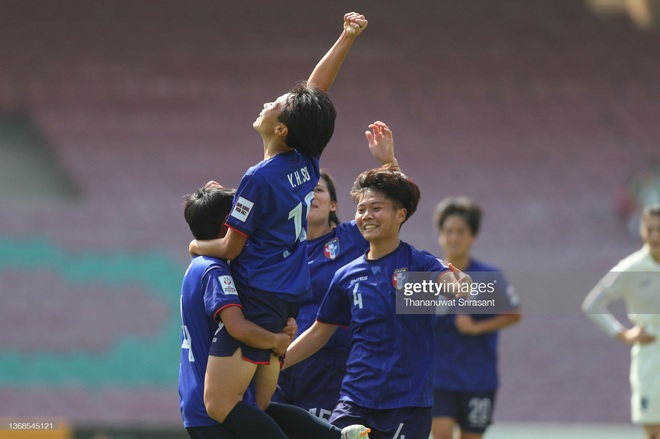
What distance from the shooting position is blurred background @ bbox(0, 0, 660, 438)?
10.8 metres

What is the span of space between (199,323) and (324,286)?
1154mm

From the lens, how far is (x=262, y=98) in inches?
457

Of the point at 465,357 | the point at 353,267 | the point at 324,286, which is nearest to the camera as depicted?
the point at 353,267

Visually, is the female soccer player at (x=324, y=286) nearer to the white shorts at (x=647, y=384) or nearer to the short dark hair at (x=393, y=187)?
the short dark hair at (x=393, y=187)

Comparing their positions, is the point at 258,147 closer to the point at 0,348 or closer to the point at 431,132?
the point at 431,132

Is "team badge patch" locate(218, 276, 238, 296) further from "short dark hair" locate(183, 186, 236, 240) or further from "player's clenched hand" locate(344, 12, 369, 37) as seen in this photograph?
"player's clenched hand" locate(344, 12, 369, 37)

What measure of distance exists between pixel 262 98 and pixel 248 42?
780 millimetres

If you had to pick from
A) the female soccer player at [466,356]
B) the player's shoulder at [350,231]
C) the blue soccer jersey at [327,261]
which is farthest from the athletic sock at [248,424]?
the female soccer player at [466,356]

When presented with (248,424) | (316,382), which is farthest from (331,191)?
(248,424)

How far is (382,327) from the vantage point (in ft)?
13.9

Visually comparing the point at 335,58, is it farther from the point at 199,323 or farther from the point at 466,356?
the point at 466,356

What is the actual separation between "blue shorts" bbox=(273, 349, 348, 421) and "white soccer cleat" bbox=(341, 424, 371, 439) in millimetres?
813

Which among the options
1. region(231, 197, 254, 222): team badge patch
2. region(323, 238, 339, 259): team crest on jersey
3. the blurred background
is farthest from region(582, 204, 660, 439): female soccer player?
region(231, 197, 254, 222): team badge patch

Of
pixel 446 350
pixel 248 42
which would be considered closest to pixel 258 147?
pixel 248 42
